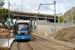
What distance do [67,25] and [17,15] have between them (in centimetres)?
4465

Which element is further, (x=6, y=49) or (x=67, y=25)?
(x=67, y=25)

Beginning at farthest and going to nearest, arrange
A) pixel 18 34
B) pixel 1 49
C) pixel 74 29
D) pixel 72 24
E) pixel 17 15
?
pixel 17 15, pixel 72 24, pixel 74 29, pixel 18 34, pixel 1 49

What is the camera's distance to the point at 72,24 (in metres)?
41.6

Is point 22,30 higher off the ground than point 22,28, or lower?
lower

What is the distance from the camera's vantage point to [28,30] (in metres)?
22.5

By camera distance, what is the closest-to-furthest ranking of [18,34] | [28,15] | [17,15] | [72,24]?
[18,34] < [72,24] < [17,15] < [28,15]

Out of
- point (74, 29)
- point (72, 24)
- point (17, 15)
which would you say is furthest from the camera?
point (17, 15)

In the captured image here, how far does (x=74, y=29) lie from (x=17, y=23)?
18066mm

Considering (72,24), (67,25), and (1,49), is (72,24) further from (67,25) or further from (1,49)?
(1,49)

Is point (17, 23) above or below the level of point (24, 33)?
above

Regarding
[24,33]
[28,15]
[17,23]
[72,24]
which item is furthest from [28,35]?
[28,15]

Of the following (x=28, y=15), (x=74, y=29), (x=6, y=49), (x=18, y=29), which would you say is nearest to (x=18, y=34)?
(x=18, y=29)

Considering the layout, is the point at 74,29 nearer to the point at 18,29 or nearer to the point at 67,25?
the point at 67,25

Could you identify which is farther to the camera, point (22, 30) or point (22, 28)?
point (22, 28)
